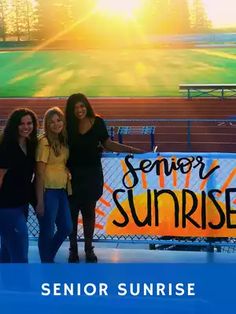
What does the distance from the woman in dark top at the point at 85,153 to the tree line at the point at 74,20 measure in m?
32.3

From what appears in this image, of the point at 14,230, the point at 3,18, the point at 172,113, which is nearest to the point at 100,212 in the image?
the point at 14,230

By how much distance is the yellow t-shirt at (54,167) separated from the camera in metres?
4.59

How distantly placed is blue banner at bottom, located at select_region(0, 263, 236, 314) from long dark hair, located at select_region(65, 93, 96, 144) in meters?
1.20

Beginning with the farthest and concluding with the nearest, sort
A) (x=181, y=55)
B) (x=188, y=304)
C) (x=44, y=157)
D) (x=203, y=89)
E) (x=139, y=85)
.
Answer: (x=181, y=55), (x=139, y=85), (x=203, y=89), (x=44, y=157), (x=188, y=304)

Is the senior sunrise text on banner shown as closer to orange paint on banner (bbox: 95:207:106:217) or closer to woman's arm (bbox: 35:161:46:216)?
orange paint on banner (bbox: 95:207:106:217)

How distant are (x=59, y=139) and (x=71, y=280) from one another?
1196 millimetres

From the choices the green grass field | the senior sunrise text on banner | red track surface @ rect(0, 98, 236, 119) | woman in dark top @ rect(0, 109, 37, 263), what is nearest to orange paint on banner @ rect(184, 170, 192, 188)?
the senior sunrise text on banner

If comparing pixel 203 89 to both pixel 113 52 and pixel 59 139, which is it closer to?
pixel 113 52

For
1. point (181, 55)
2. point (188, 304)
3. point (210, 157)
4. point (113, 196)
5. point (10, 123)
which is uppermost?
point (181, 55)

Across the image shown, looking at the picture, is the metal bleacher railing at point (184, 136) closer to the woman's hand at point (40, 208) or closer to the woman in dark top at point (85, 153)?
the woman in dark top at point (85, 153)

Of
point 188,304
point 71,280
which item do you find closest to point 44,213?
point 71,280

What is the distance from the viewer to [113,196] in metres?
5.54

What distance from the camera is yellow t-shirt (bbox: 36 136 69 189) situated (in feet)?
15.1

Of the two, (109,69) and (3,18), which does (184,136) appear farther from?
(3,18)
